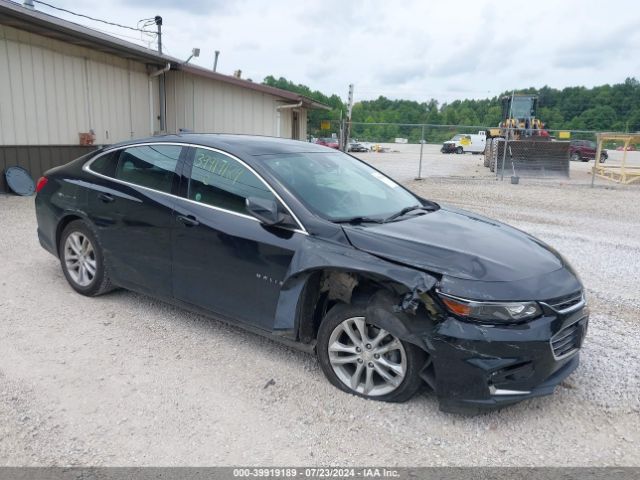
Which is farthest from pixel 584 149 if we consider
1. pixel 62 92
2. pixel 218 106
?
pixel 62 92

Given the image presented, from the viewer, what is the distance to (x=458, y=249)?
3178 mm

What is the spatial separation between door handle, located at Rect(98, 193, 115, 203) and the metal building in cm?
688

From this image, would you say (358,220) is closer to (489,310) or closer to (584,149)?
(489,310)

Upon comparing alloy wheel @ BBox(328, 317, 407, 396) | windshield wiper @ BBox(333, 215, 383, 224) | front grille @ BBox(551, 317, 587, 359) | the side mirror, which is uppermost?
the side mirror

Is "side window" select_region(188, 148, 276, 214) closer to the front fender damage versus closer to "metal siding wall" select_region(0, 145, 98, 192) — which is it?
the front fender damage

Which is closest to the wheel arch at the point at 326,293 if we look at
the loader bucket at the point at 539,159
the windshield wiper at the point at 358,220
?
the windshield wiper at the point at 358,220

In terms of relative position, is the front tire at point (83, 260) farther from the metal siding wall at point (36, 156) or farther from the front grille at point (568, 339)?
the metal siding wall at point (36, 156)

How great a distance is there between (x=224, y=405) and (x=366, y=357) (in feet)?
3.02

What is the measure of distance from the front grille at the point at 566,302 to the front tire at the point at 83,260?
3.64m

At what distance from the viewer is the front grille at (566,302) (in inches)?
118

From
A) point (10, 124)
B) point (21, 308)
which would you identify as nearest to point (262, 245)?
point (21, 308)

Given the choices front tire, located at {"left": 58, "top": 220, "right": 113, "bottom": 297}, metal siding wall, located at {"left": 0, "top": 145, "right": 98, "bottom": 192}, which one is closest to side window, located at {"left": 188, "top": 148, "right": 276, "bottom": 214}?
front tire, located at {"left": 58, "top": 220, "right": 113, "bottom": 297}

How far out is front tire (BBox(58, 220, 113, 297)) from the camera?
184 inches

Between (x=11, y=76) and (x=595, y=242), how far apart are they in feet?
37.5
